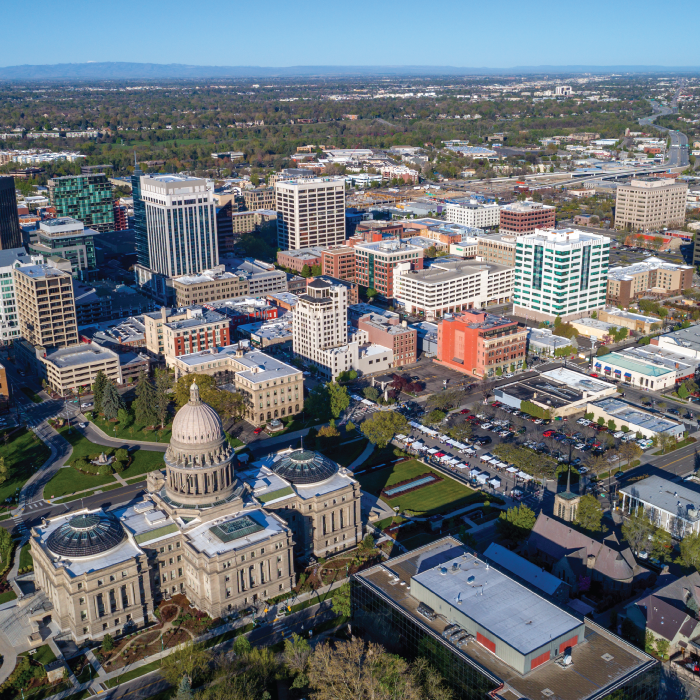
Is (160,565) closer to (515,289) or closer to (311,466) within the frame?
(311,466)

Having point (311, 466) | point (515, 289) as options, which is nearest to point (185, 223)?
point (515, 289)

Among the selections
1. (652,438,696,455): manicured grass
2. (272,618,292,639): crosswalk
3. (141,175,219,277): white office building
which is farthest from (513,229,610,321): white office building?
(272,618,292,639): crosswalk

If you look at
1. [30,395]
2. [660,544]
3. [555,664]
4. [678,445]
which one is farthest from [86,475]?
[678,445]

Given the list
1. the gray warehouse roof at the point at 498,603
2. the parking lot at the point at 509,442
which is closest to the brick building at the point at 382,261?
the parking lot at the point at 509,442

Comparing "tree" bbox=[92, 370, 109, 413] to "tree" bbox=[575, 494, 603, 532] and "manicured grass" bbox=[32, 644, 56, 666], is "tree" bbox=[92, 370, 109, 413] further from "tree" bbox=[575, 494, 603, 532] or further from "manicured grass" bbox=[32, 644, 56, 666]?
"tree" bbox=[575, 494, 603, 532]

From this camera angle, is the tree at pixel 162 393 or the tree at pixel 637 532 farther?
the tree at pixel 162 393

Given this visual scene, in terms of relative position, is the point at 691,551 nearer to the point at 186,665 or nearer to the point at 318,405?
the point at 186,665

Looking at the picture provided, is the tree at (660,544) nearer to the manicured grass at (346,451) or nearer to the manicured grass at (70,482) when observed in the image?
the manicured grass at (346,451)
